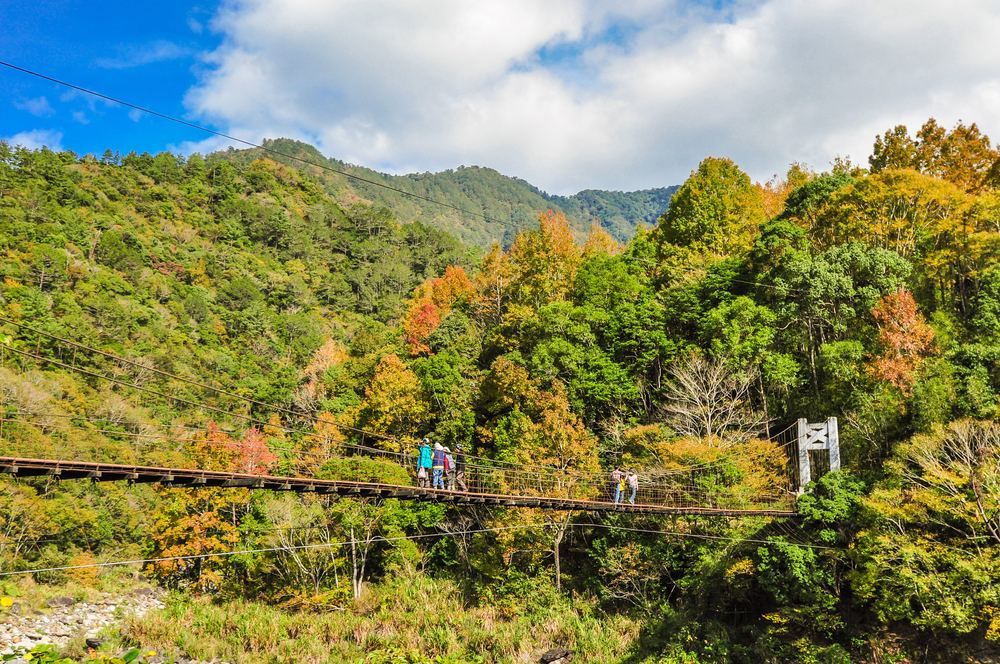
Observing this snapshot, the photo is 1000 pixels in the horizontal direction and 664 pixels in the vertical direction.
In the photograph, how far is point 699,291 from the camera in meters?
18.8

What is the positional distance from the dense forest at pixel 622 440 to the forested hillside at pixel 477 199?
48344mm

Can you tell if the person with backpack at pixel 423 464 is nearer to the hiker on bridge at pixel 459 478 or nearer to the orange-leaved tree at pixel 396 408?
the hiker on bridge at pixel 459 478

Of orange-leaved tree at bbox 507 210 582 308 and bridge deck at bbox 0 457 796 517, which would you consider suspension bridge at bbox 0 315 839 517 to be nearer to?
bridge deck at bbox 0 457 796 517

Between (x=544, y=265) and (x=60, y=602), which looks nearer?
(x=60, y=602)

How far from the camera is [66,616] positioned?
16.9 m

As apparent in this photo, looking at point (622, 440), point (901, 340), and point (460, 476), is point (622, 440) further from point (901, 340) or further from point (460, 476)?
point (460, 476)

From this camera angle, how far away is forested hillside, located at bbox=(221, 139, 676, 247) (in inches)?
3472

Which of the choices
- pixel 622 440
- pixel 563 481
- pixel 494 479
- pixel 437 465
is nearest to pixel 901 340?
pixel 622 440

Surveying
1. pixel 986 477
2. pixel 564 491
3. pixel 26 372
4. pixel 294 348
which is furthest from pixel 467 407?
pixel 294 348

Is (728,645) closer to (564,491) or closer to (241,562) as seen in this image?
(564,491)

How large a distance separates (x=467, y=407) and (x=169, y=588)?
9758 millimetres

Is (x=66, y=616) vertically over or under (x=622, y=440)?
under

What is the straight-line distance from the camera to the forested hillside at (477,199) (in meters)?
88.2

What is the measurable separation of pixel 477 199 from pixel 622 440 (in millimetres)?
111815
